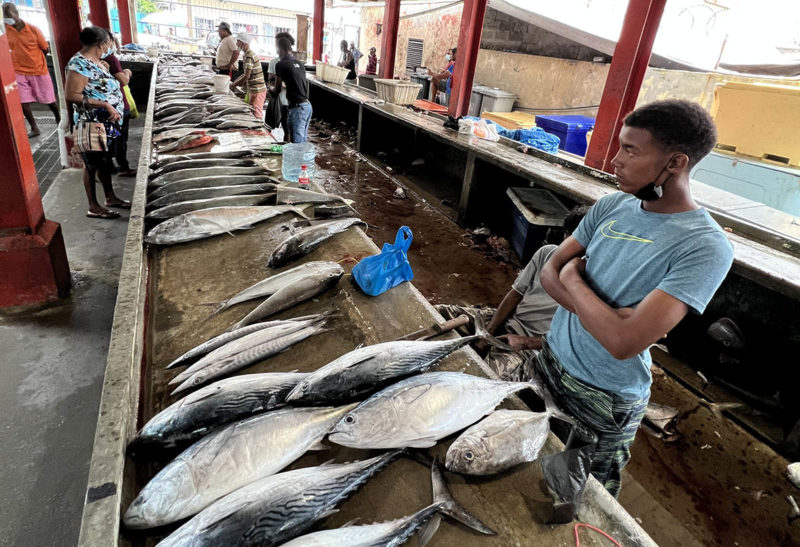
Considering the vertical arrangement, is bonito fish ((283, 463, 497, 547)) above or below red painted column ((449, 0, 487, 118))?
below

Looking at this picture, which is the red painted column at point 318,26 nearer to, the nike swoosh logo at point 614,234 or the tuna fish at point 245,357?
the tuna fish at point 245,357

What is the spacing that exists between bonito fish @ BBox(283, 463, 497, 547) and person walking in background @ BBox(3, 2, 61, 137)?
11351 millimetres

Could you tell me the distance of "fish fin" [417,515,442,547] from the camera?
1320 millimetres

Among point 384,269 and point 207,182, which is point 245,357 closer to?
point 384,269

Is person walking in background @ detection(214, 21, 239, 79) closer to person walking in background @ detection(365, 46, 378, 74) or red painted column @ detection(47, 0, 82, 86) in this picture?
red painted column @ detection(47, 0, 82, 86)

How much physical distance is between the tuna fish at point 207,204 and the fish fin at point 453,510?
2.99 meters

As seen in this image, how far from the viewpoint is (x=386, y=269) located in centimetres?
267

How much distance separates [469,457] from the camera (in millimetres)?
1524

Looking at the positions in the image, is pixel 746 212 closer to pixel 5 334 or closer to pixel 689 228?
pixel 689 228

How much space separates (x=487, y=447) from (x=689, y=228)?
1.06 meters

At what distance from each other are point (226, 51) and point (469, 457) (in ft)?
38.4

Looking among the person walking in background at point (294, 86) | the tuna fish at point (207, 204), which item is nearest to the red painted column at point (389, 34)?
the person walking in background at point (294, 86)

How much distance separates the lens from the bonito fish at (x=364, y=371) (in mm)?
1750

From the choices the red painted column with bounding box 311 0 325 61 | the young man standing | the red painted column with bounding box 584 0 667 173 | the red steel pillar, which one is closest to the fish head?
the young man standing
